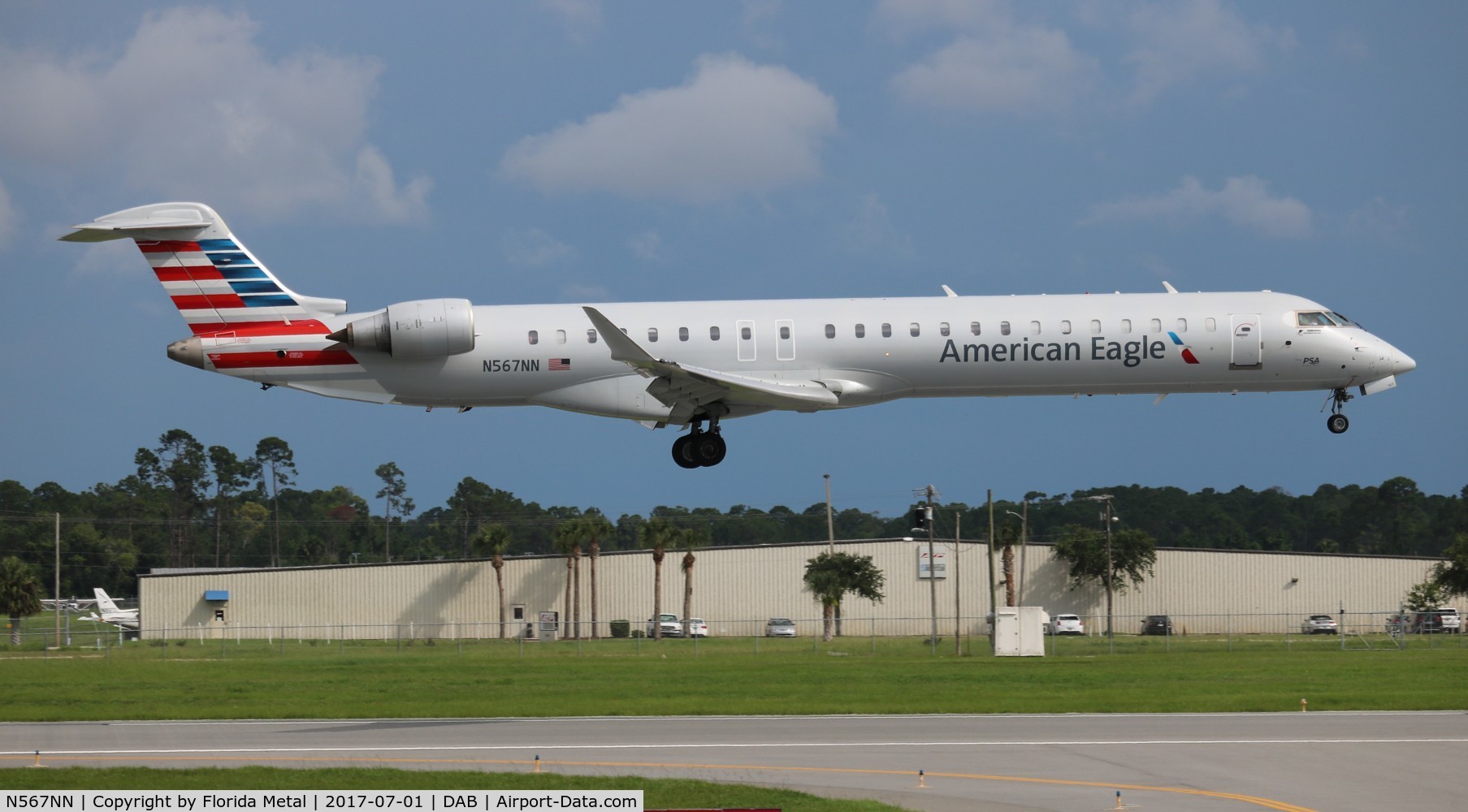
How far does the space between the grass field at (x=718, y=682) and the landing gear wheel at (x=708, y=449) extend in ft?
21.7

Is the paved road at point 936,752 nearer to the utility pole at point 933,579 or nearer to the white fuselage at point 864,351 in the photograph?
the white fuselage at point 864,351

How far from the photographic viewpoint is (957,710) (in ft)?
109

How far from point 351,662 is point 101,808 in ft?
113

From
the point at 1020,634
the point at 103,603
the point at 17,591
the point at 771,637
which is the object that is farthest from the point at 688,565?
the point at 17,591

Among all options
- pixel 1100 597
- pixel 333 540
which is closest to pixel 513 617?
pixel 1100 597

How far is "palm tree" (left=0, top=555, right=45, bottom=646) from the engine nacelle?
69.6 m

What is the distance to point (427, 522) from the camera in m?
154

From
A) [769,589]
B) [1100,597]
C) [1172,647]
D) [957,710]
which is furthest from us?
[1100,597]

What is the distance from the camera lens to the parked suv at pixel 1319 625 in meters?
79.4

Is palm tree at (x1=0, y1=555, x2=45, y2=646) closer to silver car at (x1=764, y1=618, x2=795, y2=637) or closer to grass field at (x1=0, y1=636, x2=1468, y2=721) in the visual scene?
grass field at (x1=0, y1=636, x2=1468, y2=721)

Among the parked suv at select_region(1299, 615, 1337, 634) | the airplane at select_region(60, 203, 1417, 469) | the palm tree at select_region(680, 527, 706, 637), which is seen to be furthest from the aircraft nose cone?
the palm tree at select_region(680, 527, 706, 637)

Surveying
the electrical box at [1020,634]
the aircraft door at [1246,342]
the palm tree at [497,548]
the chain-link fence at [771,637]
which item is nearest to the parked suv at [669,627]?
the chain-link fence at [771,637]

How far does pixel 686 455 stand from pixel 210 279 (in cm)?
1051

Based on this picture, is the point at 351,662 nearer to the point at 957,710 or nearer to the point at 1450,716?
the point at 957,710
